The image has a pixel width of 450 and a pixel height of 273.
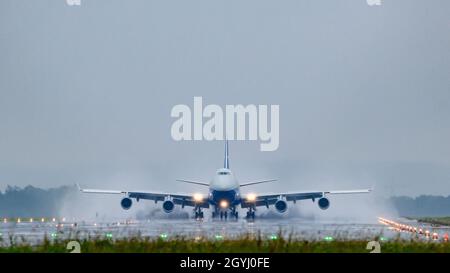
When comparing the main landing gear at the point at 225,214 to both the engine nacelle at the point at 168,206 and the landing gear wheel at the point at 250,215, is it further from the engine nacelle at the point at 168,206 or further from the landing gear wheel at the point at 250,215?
the engine nacelle at the point at 168,206

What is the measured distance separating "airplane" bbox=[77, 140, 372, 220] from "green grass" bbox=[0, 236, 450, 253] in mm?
50612

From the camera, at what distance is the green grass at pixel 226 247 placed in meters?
28.5

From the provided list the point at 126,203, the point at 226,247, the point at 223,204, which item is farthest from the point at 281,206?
the point at 226,247

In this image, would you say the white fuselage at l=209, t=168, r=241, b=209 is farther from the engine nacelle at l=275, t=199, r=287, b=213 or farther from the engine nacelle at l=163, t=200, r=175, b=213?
the engine nacelle at l=275, t=199, r=287, b=213

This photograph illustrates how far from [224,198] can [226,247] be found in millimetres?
54281

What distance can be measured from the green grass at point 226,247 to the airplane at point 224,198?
5061 centimetres

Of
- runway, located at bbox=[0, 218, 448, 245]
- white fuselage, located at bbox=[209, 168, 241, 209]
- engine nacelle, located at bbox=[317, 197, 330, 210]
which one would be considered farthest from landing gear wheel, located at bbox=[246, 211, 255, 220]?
runway, located at bbox=[0, 218, 448, 245]

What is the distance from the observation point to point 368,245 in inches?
1178

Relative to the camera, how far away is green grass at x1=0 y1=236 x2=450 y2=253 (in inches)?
1121
